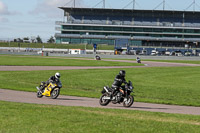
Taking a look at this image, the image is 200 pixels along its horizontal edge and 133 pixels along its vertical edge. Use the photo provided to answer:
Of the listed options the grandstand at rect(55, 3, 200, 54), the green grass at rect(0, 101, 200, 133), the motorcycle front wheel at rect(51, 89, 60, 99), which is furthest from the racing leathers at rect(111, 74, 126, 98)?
the grandstand at rect(55, 3, 200, 54)

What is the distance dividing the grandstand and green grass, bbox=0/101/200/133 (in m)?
138

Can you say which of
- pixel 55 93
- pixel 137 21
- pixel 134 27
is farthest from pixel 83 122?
pixel 137 21

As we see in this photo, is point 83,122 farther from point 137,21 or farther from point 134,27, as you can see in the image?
point 137,21

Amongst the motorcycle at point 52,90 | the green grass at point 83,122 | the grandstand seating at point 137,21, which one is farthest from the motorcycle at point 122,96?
the grandstand seating at point 137,21

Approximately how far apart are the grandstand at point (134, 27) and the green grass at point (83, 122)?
13840cm

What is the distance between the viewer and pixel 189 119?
1359 centimetres

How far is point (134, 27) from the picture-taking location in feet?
508

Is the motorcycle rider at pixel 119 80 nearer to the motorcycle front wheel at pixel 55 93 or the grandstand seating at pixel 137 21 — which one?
the motorcycle front wheel at pixel 55 93

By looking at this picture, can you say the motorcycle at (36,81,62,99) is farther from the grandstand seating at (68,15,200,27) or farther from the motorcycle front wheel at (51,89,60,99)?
the grandstand seating at (68,15,200,27)

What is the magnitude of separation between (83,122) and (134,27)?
476 ft

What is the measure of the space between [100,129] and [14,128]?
2358mm

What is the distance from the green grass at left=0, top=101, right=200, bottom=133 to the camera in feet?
34.5

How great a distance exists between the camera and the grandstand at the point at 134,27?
15362cm

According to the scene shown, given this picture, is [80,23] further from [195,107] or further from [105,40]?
[195,107]
